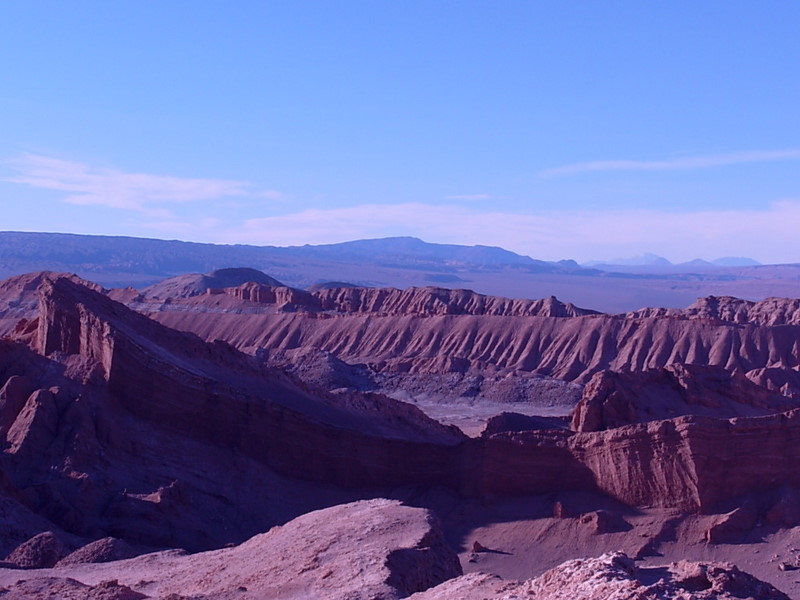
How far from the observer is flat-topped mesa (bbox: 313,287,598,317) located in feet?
288

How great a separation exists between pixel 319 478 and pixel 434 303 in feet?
215

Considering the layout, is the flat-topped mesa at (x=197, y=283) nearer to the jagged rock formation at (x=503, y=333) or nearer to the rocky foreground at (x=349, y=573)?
the jagged rock formation at (x=503, y=333)

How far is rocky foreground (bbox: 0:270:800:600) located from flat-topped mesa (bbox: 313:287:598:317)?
163ft

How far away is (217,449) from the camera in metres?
28.0

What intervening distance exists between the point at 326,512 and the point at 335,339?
58.1 m

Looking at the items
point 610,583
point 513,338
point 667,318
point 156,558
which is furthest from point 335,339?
point 610,583

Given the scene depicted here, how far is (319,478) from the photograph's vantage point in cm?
2830

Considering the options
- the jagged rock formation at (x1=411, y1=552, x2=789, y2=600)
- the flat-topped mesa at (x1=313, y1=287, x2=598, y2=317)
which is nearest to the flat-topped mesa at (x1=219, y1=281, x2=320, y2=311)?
the flat-topped mesa at (x1=313, y1=287, x2=598, y2=317)

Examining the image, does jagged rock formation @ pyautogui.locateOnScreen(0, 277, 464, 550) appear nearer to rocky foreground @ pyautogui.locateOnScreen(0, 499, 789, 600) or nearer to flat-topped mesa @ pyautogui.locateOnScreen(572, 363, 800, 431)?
rocky foreground @ pyautogui.locateOnScreen(0, 499, 789, 600)

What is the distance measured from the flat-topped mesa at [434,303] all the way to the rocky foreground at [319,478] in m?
49.6

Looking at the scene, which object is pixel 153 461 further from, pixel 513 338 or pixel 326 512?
pixel 513 338

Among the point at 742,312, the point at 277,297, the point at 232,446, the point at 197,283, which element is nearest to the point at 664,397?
the point at 232,446

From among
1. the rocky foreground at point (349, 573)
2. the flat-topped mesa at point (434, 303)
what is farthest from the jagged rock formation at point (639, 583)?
the flat-topped mesa at point (434, 303)

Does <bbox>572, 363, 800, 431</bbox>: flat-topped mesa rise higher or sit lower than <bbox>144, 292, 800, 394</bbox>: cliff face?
higher
